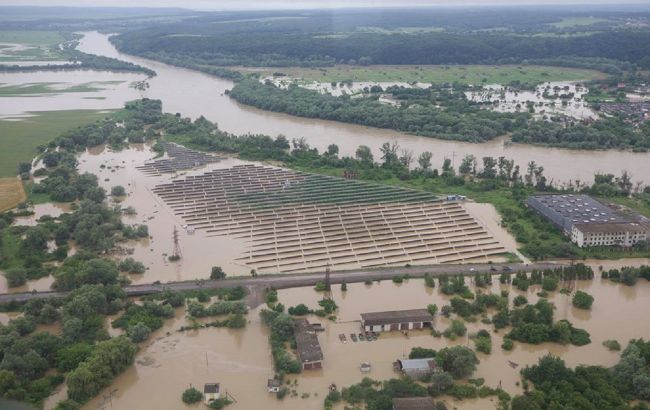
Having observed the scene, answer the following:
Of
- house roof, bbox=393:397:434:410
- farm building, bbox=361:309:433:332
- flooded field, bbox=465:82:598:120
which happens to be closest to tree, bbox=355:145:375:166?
farm building, bbox=361:309:433:332

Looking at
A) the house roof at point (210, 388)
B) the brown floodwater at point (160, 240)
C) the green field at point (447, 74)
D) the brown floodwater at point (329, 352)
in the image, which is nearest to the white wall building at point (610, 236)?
the brown floodwater at point (329, 352)

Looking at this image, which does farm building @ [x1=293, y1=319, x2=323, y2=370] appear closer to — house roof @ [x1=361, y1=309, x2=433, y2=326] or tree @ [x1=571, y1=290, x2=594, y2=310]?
house roof @ [x1=361, y1=309, x2=433, y2=326]

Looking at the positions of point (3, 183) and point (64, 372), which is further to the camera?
point (3, 183)

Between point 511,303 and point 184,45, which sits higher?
point 184,45

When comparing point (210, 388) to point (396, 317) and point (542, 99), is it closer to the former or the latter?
point (396, 317)

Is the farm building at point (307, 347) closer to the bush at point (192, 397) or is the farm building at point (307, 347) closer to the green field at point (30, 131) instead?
the bush at point (192, 397)

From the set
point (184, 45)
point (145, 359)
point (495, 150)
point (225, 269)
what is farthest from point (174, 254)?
point (184, 45)

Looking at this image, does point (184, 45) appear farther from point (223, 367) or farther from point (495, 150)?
point (223, 367)

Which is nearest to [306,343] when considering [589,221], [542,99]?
[589,221]
